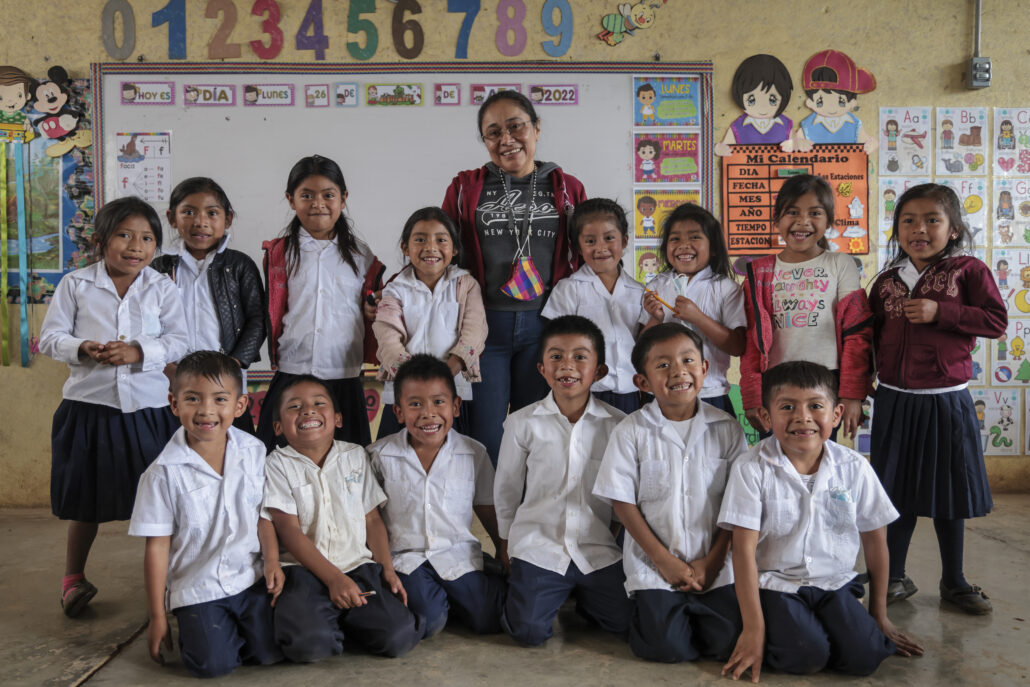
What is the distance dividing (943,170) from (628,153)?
153 cm

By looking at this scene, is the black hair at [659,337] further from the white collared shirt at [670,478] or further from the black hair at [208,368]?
the black hair at [208,368]

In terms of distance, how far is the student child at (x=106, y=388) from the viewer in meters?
2.18

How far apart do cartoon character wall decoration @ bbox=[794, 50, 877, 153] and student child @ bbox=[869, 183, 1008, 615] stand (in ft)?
4.82

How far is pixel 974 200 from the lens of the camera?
3.67 meters

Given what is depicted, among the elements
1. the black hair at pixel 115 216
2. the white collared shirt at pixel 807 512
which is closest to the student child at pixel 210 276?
the black hair at pixel 115 216

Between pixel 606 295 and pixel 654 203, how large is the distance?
55.4 inches

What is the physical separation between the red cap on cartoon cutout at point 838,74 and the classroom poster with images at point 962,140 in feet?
1.29

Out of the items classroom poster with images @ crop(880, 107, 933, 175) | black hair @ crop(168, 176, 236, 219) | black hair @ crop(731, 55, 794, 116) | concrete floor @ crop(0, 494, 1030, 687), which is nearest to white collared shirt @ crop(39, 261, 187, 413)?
black hair @ crop(168, 176, 236, 219)

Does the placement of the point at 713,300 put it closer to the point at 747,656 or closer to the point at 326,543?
the point at 747,656

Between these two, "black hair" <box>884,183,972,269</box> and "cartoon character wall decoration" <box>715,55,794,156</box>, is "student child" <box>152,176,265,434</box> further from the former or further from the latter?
"cartoon character wall decoration" <box>715,55,794,156</box>

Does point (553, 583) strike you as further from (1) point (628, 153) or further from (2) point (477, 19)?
(2) point (477, 19)

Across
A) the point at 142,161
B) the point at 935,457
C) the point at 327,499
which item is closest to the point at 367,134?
the point at 142,161

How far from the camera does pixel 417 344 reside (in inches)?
90.1

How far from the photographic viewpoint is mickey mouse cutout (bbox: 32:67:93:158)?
348 centimetres
